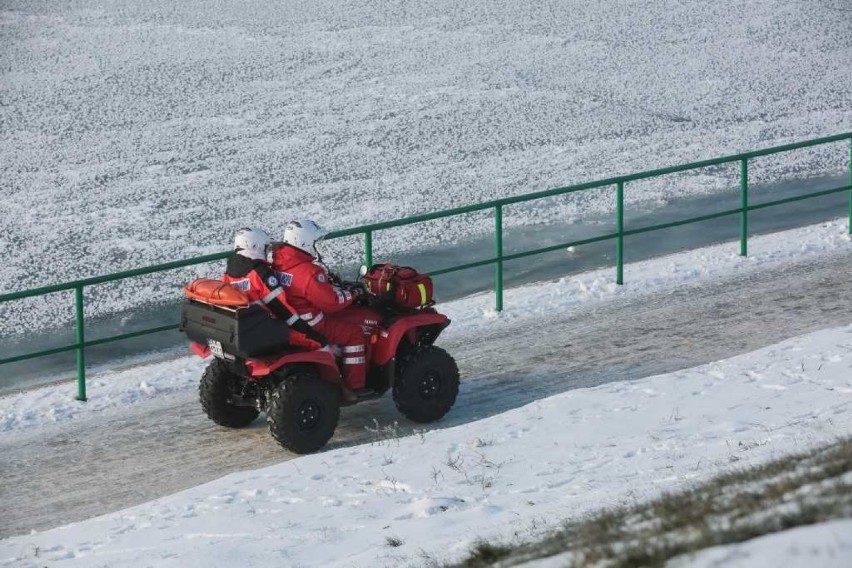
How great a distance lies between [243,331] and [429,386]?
1759 mm

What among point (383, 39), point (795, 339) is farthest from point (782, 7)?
point (795, 339)

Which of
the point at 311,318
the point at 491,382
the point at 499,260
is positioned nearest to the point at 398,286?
the point at 311,318

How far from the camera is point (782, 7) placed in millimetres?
35312

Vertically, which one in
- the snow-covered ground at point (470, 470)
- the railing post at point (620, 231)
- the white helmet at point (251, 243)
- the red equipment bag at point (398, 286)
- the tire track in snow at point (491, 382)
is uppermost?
the white helmet at point (251, 243)

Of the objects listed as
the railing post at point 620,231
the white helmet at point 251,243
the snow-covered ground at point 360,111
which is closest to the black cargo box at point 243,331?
the white helmet at point 251,243

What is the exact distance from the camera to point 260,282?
10.6m

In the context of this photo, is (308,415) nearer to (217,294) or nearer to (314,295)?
(314,295)

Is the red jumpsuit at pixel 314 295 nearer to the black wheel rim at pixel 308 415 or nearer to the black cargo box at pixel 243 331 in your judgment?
the black cargo box at pixel 243 331

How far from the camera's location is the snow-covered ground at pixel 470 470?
8.72m

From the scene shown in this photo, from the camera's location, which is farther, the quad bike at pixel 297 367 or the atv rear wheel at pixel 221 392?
the atv rear wheel at pixel 221 392

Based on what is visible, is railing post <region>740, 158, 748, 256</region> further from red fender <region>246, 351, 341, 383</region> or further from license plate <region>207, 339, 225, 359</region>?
license plate <region>207, 339, 225, 359</region>

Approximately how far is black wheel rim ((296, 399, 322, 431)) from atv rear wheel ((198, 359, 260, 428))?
76 centimetres

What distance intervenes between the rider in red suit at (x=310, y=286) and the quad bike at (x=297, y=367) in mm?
166

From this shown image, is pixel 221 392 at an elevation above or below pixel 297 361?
below
